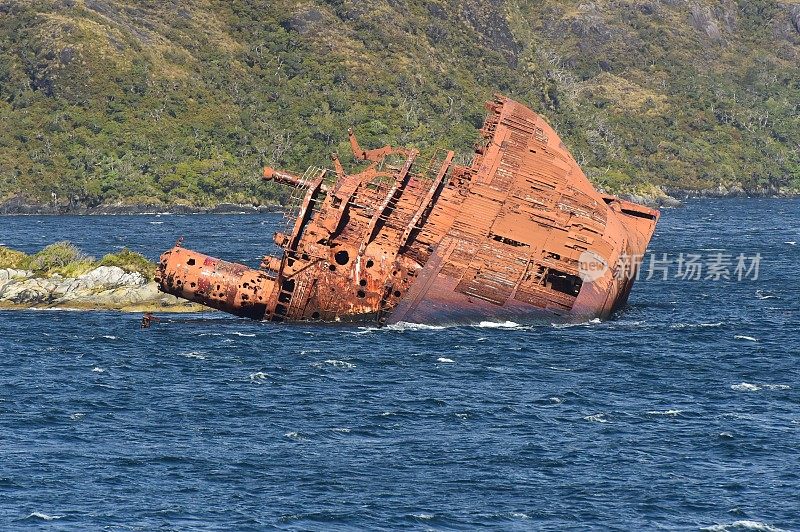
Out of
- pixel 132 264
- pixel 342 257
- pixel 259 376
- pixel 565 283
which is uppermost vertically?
pixel 565 283

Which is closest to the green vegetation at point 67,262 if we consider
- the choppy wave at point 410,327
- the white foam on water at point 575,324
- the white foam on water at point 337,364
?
the choppy wave at point 410,327

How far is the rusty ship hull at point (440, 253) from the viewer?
65938 mm

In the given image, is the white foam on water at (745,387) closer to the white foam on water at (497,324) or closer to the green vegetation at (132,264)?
the white foam on water at (497,324)

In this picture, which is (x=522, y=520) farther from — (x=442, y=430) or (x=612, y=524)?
(x=442, y=430)

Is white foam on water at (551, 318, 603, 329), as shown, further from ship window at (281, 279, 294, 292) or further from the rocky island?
the rocky island

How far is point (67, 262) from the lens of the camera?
8306 centimetres

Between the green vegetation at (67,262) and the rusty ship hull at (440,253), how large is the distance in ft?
41.0

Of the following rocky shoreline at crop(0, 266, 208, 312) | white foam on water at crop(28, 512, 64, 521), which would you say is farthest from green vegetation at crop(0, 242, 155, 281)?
white foam on water at crop(28, 512, 64, 521)

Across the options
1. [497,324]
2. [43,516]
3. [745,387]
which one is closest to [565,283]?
[497,324]

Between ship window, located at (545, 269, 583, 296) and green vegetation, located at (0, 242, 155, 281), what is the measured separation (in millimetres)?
24838

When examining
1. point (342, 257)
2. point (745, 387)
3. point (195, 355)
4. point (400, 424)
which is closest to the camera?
point (400, 424)

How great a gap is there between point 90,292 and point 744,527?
49441 mm

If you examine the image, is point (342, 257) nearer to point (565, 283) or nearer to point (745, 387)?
point (565, 283)

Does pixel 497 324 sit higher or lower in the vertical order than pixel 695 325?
lower
